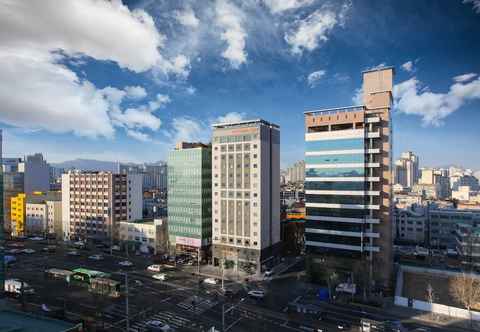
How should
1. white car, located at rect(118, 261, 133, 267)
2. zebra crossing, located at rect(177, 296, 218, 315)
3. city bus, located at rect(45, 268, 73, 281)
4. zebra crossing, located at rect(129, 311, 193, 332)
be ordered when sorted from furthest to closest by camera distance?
white car, located at rect(118, 261, 133, 267), city bus, located at rect(45, 268, 73, 281), zebra crossing, located at rect(177, 296, 218, 315), zebra crossing, located at rect(129, 311, 193, 332)

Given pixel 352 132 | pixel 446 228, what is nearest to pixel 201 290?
pixel 352 132

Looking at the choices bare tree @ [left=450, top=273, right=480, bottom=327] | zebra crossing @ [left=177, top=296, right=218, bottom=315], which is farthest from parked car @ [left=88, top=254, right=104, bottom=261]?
bare tree @ [left=450, top=273, right=480, bottom=327]

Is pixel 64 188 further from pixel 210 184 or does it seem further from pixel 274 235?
pixel 274 235

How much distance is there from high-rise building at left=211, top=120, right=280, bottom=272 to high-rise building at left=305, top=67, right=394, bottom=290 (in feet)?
41.1

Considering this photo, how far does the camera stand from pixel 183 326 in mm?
47594

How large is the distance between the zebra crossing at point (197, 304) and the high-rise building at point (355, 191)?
2681cm

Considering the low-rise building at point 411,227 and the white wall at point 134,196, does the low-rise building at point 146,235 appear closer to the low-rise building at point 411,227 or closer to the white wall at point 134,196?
the white wall at point 134,196

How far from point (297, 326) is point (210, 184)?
48269 millimetres

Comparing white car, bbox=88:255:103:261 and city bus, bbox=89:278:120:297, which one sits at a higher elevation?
city bus, bbox=89:278:120:297

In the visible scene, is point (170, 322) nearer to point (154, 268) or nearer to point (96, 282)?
point (96, 282)

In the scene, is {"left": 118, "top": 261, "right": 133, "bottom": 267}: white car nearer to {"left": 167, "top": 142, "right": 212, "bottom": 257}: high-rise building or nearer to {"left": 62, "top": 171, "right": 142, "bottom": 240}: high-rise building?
{"left": 167, "top": 142, "right": 212, "bottom": 257}: high-rise building

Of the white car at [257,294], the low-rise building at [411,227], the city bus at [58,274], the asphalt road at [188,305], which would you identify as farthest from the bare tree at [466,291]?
the city bus at [58,274]

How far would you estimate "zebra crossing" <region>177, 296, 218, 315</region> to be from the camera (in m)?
53.6

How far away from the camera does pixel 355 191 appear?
66.7 meters
